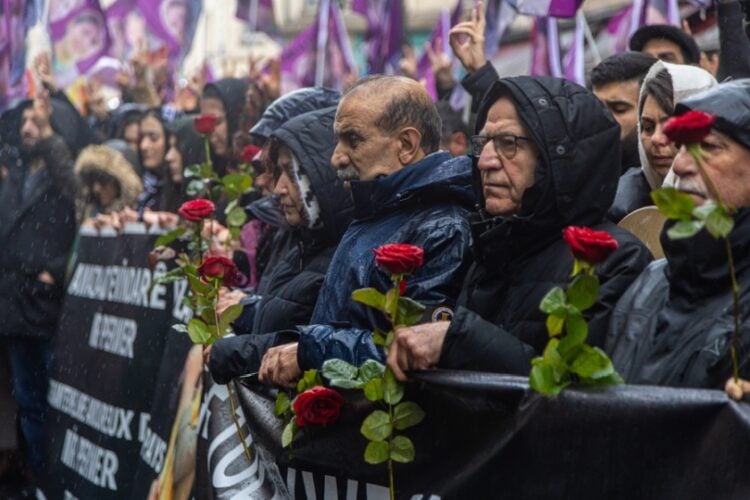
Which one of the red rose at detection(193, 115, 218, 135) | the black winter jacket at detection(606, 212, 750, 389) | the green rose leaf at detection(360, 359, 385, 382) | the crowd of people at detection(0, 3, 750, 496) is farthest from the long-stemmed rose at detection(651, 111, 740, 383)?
the red rose at detection(193, 115, 218, 135)

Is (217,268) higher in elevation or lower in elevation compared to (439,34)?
higher

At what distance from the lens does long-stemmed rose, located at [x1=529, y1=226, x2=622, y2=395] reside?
326cm

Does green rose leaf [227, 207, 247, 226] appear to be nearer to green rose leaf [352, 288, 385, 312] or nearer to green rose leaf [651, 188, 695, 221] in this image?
green rose leaf [352, 288, 385, 312]

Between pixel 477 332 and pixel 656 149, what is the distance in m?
1.59

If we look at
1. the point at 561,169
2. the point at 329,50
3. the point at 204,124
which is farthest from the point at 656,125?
the point at 329,50

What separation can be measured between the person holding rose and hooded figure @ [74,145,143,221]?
5609mm

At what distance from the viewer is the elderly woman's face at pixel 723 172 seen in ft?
11.7

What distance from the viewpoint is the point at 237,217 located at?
266 inches

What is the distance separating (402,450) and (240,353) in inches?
52.3

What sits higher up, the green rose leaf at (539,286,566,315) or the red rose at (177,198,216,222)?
the green rose leaf at (539,286,566,315)

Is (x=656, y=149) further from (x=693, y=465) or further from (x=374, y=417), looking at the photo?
(x=693, y=465)

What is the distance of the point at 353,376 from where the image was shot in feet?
12.8

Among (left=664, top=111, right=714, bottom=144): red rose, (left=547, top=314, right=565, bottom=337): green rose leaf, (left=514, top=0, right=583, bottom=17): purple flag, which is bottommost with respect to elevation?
(left=514, top=0, right=583, bottom=17): purple flag

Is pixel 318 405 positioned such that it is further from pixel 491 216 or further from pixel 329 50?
pixel 329 50
